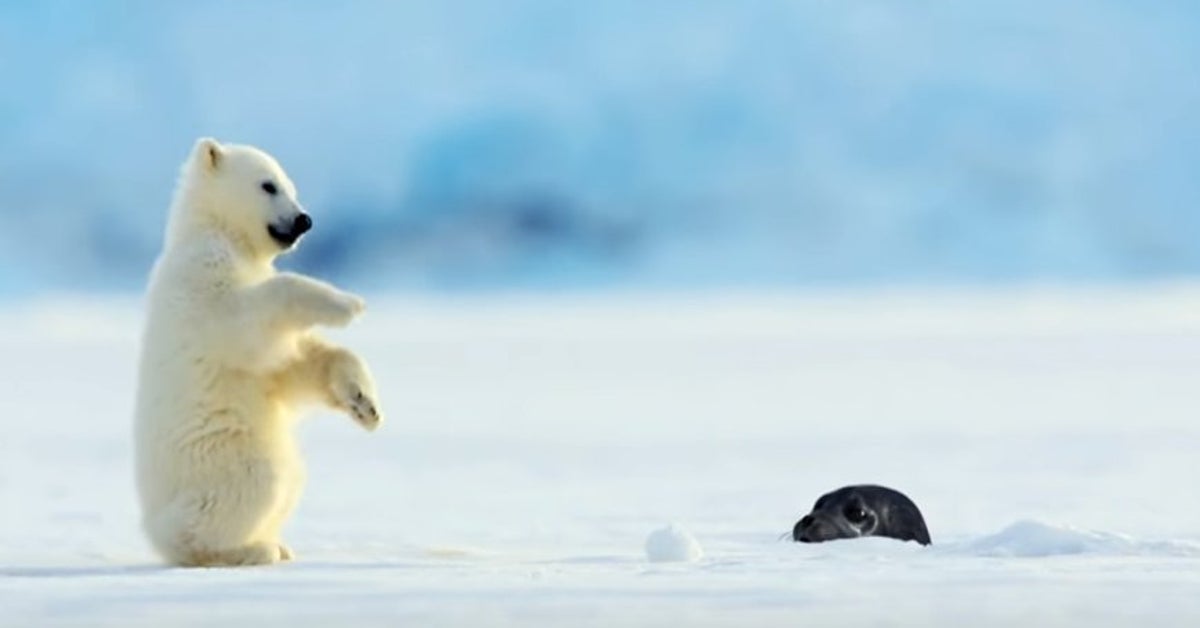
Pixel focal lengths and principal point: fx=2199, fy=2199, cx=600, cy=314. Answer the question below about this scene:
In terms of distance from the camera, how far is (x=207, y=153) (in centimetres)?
589

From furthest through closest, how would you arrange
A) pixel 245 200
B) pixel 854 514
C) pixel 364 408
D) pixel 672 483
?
1. pixel 672 483
2. pixel 854 514
3. pixel 245 200
4. pixel 364 408

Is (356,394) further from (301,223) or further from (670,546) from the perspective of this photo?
(670,546)

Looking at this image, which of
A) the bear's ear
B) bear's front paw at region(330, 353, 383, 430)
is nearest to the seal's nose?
the bear's ear

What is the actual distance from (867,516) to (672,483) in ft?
11.6

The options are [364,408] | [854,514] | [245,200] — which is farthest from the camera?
[854,514]

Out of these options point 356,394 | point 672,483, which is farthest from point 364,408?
point 672,483

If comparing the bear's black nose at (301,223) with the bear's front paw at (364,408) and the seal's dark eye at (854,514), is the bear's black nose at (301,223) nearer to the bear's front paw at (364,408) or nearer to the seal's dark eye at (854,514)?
the bear's front paw at (364,408)

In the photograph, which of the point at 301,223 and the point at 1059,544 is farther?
the point at 301,223

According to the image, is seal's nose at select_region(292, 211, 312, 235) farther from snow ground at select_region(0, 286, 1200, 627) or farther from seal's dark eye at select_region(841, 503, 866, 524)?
seal's dark eye at select_region(841, 503, 866, 524)

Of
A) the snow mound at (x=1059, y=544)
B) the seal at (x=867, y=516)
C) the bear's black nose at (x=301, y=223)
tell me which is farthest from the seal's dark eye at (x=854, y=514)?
the bear's black nose at (x=301, y=223)

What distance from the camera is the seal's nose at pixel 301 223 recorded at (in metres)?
5.84

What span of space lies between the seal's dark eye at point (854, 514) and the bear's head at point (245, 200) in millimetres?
2087

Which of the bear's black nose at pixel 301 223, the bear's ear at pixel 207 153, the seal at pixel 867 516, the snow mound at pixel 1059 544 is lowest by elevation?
the snow mound at pixel 1059 544

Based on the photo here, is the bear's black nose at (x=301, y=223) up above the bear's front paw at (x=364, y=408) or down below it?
above
